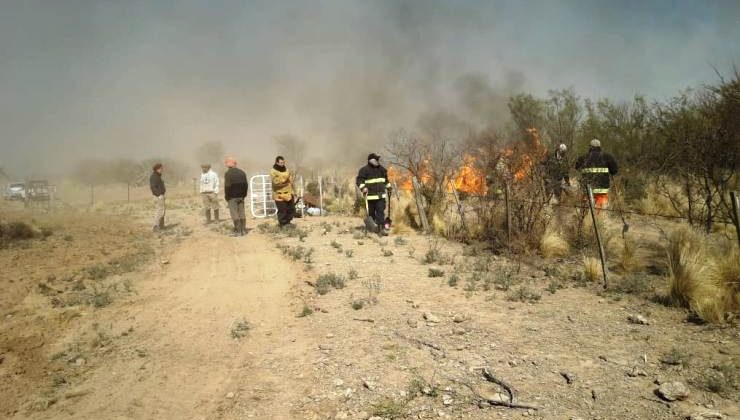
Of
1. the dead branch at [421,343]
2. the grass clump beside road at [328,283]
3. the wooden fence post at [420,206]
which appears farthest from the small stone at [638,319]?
the wooden fence post at [420,206]

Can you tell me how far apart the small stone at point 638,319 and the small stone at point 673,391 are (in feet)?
4.69

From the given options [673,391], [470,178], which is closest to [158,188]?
[470,178]

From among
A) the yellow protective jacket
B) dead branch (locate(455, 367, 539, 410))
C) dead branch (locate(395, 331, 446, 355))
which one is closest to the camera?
dead branch (locate(455, 367, 539, 410))

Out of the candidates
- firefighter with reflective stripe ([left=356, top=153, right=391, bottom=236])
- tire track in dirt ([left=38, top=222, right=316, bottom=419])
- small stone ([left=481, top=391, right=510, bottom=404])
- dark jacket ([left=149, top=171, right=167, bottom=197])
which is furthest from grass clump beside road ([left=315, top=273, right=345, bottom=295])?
dark jacket ([left=149, top=171, right=167, bottom=197])

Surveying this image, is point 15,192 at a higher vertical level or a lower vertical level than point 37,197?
higher

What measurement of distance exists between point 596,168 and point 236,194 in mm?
7845

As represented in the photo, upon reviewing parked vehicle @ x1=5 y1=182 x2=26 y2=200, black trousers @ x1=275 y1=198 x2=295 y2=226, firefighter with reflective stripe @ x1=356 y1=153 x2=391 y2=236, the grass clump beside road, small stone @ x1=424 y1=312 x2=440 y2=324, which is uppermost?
parked vehicle @ x1=5 y1=182 x2=26 y2=200

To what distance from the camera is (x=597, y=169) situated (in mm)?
8734

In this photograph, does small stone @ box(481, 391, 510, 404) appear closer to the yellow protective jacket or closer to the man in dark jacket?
the yellow protective jacket

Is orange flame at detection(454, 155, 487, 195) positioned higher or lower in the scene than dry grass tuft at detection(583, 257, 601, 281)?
higher

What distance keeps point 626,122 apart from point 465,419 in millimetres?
14435

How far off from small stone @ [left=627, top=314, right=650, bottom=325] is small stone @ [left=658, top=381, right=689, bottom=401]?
4.69 feet

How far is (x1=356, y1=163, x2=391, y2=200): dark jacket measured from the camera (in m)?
10.1

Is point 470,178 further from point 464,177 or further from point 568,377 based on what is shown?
point 568,377
